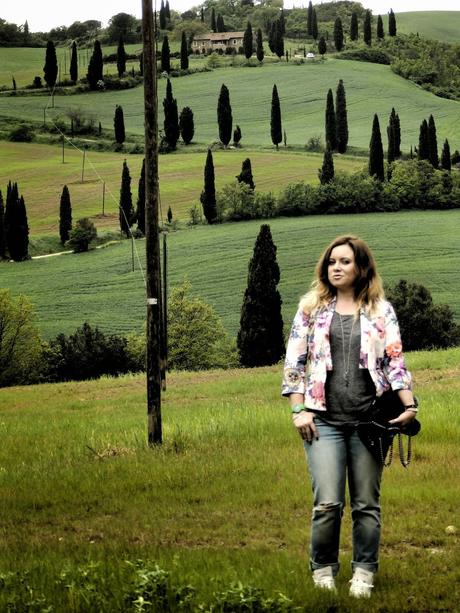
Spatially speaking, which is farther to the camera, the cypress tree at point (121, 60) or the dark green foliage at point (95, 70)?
the cypress tree at point (121, 60)

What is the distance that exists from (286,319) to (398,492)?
77297 millimetres

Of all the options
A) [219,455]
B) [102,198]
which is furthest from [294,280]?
[219,455]

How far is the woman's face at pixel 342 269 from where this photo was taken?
6.91 m

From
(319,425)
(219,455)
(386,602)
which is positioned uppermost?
(319,425)

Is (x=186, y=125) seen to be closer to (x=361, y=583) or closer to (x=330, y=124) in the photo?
(x=330, y=124)

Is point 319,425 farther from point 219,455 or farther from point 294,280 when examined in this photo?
point 294,280

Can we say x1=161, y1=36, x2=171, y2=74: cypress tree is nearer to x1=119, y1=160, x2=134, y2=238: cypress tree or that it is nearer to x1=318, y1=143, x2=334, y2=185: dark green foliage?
x1=318, y1=143, x2=334, y2=185: dark green foliage

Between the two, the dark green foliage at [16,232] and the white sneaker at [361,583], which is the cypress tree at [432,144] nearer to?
the dark green foliage at [16,232]

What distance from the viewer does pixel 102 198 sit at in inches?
5074

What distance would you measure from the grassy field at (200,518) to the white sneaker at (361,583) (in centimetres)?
9

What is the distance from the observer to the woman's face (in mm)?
6906

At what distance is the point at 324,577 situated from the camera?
22.5ft

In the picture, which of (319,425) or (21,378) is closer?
(319,425)

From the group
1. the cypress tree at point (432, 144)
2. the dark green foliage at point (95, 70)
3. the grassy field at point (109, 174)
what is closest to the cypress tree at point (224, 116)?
the grassy field at point (109, 174)
